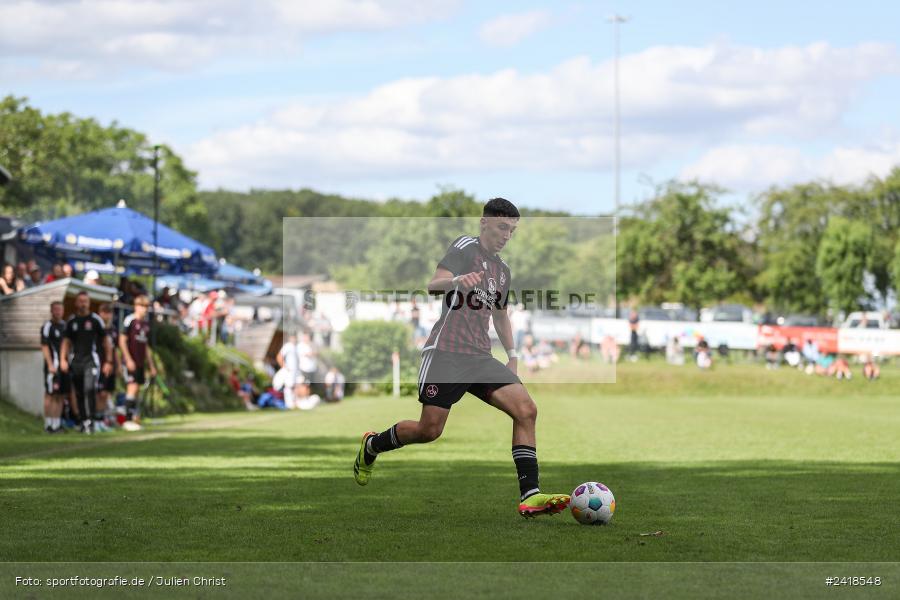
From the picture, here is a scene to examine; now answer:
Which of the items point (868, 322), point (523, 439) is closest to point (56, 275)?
point (523, 439)

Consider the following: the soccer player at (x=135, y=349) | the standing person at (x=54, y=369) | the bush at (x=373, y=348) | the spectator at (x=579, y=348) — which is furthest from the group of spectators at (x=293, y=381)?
the standing person at (x=54, y=369)

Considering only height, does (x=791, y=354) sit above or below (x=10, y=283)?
below

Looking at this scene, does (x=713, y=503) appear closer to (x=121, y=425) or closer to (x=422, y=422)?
(x=422, y=422)

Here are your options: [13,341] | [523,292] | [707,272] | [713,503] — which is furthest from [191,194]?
[713,503]

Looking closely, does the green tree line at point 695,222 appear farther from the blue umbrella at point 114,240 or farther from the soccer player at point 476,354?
the soccer player at point 476,354

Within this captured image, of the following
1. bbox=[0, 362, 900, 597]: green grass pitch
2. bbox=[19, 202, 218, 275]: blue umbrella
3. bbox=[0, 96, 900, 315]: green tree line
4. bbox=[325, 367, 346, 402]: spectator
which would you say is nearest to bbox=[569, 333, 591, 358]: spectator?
bbox=[0, 362, 900, 597]: green grass pitch

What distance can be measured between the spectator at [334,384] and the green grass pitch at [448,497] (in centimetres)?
1414

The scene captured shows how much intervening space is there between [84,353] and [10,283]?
441cm

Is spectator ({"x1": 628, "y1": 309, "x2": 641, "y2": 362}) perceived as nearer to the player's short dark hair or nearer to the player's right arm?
the player's short dark hair

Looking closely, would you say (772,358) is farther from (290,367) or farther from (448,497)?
(448,497)

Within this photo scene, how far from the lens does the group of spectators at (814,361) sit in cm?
4856

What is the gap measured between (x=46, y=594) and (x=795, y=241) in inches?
2904

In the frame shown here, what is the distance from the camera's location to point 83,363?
69.7 feet

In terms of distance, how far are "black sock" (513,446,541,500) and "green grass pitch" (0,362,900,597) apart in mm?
229
